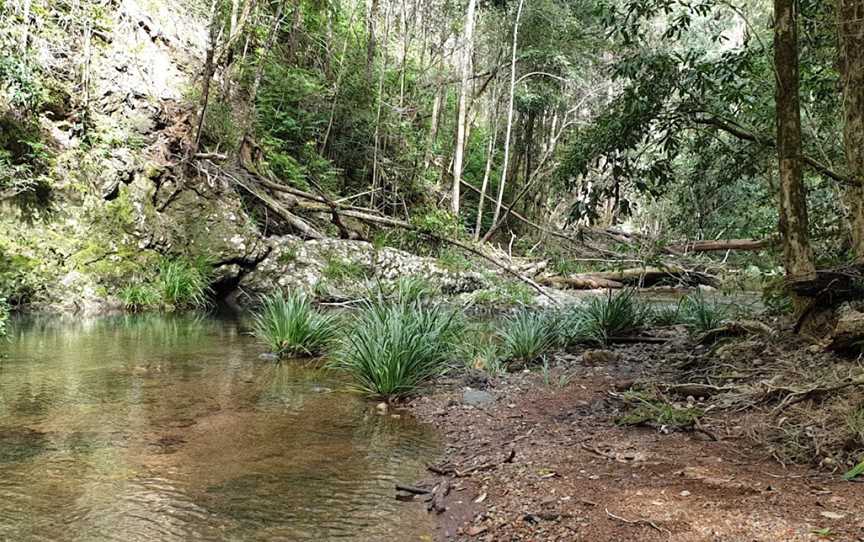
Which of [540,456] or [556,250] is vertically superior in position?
[556,250]

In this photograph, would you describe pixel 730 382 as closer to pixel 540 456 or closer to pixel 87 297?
pixel 540 456

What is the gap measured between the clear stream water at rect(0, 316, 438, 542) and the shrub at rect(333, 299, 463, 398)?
0.27 m

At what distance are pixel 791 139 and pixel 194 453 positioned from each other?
5.11 metres

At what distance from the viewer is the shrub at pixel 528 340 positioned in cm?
710

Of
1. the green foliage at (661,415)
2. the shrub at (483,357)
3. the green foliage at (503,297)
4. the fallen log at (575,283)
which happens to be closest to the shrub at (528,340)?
the shrub at (483,357)

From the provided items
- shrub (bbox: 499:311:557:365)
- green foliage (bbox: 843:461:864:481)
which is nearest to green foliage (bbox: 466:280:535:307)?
shrub (bbox: 499:311:557:365)

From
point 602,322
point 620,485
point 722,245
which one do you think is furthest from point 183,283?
point 620,485

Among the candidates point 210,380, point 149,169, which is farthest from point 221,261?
point 210,380

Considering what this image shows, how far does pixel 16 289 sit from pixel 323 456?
9090mm

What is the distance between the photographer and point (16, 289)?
10.6 m

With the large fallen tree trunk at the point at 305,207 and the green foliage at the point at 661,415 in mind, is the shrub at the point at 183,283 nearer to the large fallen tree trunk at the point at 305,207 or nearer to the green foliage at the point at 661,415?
the large fallen tree trunk at the point at 305,207

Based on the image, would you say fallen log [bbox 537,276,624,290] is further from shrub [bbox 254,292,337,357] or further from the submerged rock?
the submerged rock

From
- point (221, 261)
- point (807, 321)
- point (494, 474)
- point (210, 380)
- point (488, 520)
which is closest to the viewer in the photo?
point (488, 520)

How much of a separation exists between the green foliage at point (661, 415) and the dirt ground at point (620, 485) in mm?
88
